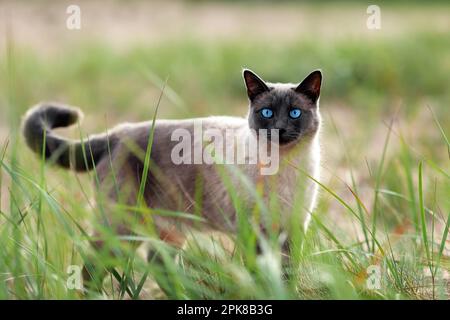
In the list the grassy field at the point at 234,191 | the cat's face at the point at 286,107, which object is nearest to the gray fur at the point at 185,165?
the cat's face at the point at 286,107

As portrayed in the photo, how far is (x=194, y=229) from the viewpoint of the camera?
291 cm

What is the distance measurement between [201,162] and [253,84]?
423mm

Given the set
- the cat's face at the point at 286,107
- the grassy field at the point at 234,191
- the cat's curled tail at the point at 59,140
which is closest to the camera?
the grassy field at the point at 234,191

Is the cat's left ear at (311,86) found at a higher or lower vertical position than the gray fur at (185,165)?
higher

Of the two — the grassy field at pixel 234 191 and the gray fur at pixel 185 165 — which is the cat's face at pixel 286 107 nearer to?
the gray fur at pixel 185 165

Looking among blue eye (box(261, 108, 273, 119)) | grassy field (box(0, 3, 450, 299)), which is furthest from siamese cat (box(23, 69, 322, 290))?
grassy field (box(0, 3, 450, 299))

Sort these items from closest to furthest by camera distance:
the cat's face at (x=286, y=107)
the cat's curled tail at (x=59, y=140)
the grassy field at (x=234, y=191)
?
the grassy field at (x=234, y=191) < the cat's face at (x=286, y=107) < the cat's curled tail at (x=59, y=140)

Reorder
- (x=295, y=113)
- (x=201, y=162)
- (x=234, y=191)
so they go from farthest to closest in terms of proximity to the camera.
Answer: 1. (x=201, y=162)
2. (x=295, y=113)
3. (x=234, y=191)

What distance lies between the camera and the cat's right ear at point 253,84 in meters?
2.75

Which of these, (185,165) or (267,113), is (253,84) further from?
(185,165)

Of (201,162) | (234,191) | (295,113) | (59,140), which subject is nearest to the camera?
(234,191)

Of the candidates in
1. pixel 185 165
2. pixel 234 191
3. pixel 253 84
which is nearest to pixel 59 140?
pixel 185 165

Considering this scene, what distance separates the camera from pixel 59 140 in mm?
3082

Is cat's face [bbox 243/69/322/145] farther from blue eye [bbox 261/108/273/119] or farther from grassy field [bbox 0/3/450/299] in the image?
grassy field [bbox 0/3/450/299]
